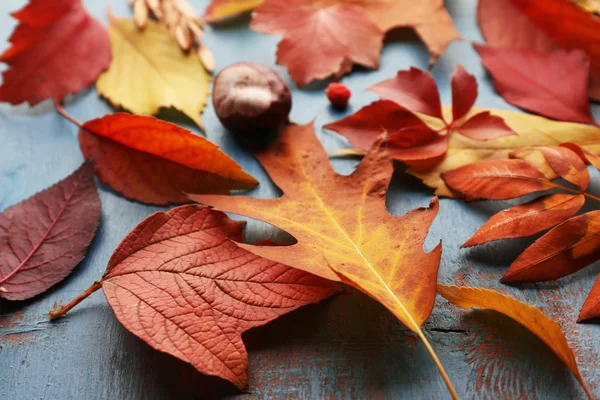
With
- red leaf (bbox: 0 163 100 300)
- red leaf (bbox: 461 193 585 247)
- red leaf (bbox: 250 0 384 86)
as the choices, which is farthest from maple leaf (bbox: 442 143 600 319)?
red leaf (bbox: 0 163 100 300)

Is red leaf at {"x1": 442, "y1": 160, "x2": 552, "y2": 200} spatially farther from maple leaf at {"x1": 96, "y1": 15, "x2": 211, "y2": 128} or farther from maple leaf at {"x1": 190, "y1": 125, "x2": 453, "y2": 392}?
maple leaf at {"x1": 96, "y1": 15, "x2": 211, "y2": 128}

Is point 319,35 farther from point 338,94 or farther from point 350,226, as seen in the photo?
point 350,226

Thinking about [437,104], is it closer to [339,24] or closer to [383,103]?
[383,103]

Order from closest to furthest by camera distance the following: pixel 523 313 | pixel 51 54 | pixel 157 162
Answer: pixel 523 313 < pixel 157 162 < pixel 51 54

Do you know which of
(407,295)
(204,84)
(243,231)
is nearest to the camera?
(407,295)

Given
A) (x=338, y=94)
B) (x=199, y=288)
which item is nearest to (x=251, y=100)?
(x=338, y=94)

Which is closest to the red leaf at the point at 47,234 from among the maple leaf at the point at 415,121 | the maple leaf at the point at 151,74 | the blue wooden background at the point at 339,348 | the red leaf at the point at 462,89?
the blue wooden background at the point at 339,348

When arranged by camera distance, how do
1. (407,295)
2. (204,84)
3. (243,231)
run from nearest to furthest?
1. (407,295)
2. (243,231)
3. (204,84)

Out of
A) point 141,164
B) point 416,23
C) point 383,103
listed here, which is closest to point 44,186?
point 141,164
